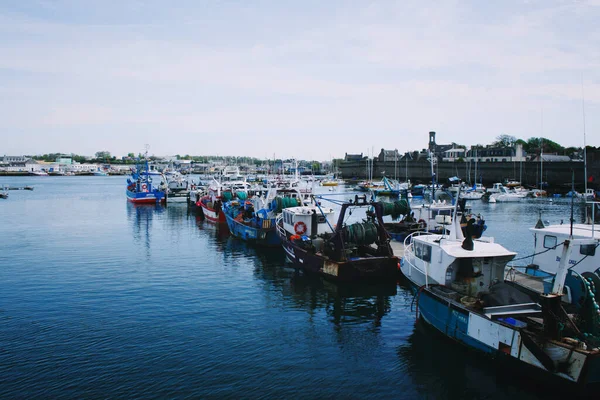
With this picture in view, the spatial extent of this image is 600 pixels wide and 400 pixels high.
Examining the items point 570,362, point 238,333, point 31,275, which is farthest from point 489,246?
point 31,275

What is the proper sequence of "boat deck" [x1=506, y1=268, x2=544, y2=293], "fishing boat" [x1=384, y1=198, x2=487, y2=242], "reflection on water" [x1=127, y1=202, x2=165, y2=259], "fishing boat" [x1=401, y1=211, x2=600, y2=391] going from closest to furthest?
"fishing boat" [x1=401, y1=211, x2=600, y2=391]
"boat deck" [x1=506, y1=268, x2=544, y2=293]
"fishing boat" [x1=384, y1=198, x2=487, y2=242]
"reflection on water" [x1=127, y1=202, x2=165, y2=259]

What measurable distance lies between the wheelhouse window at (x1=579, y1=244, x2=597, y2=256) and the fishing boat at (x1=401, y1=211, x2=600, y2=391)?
4.45m

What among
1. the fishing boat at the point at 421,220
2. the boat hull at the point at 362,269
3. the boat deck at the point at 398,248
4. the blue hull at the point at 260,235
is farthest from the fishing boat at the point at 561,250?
the blue hull at the point at 260,235

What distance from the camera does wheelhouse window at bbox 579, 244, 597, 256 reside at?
2234cm

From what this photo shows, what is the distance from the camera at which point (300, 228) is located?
3584cm

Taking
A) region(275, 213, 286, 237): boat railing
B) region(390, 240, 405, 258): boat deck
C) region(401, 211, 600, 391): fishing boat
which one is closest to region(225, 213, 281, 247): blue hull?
region(275, 213, 286, 237): boat railing

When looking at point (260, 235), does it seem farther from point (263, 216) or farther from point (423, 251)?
point (423, 251)

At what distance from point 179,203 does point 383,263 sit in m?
68.5

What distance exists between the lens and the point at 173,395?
52.7ft

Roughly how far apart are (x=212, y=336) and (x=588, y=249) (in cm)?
1791

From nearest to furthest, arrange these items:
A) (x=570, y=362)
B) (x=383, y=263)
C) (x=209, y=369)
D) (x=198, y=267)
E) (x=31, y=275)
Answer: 1. (x=570, y=362)
2. (x=209, y=369)
3. (x=383, y=263)
4. (x=31, y=275)
5. (x=198, y=267)

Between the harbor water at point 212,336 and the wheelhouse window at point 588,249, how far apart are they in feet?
27.5

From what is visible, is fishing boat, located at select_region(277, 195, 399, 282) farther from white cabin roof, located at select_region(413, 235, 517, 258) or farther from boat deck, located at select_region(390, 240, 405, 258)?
white cabin roof, located at select_region(413, 235, 517, 258)

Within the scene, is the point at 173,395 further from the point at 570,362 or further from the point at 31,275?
the point at 31,275
